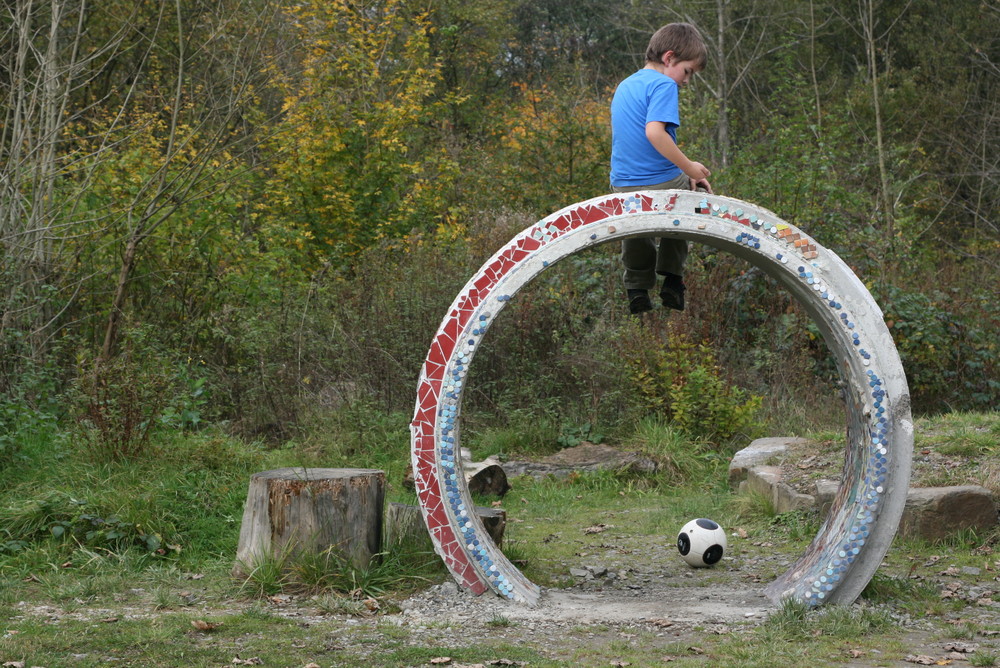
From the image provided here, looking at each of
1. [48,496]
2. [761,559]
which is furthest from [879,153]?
[48,496]

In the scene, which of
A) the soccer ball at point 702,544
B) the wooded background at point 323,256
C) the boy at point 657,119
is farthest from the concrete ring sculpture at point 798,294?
the wooded background at point 323,256

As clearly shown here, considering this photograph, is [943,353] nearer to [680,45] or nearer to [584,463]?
[584,463]

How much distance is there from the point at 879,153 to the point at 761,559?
11660 mm

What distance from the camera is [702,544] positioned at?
6.22m

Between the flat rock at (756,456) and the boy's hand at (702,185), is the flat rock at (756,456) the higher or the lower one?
the lower one

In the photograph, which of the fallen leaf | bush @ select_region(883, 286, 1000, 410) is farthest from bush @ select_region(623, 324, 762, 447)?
the fallen leaf

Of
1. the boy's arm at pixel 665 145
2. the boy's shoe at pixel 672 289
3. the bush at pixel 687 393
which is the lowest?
the bush at pixel 687 393

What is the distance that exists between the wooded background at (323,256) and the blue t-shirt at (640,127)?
3.75 metres

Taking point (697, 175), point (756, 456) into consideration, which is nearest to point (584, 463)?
point (756, 456)

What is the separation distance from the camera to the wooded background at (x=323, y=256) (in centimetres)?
894

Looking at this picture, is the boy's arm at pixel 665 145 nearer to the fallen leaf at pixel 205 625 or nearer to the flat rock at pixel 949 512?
the flat rock at pixel 949 512

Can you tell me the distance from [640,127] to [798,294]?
1181 mm

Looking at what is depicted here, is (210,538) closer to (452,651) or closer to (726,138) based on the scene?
(452,651)

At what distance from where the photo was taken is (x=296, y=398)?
979 centimetres
